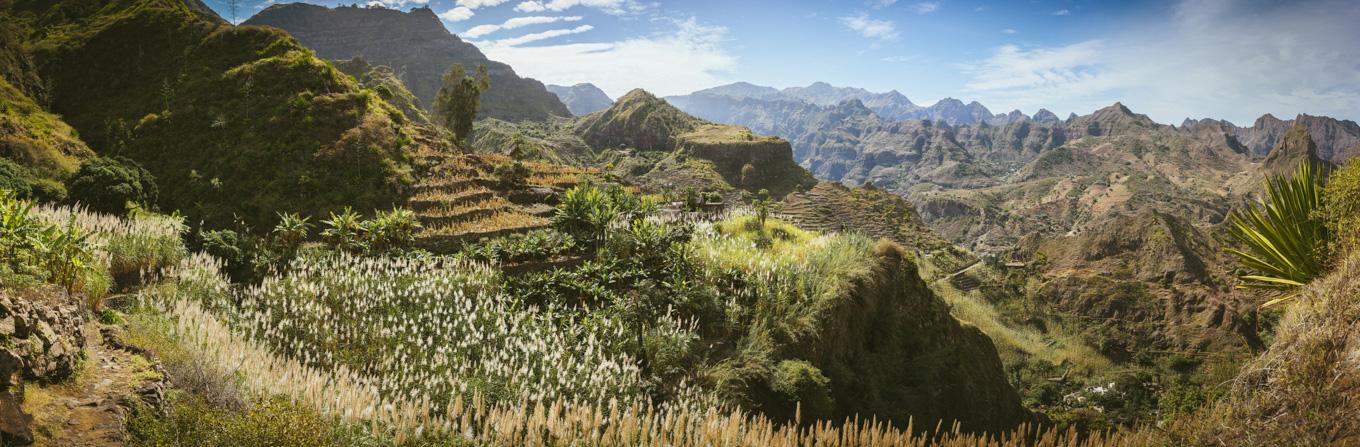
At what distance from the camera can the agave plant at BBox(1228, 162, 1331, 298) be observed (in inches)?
233

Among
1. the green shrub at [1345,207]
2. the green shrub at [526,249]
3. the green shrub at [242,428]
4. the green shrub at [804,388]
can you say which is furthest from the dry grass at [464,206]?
the green shrub at [1345,207]

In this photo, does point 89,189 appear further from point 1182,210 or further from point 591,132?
point 1182,210

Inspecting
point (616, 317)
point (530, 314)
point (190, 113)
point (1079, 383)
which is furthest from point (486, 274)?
point (1079, 383)

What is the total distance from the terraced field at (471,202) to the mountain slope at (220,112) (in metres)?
1.19

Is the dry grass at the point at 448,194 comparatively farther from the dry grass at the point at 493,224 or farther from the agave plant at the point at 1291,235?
the agave plant at the point at 1291,235

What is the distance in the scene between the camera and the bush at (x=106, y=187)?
43.6 ft

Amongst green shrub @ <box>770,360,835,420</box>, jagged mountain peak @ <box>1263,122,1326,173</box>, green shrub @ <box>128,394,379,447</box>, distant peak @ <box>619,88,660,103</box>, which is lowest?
green shrub @ <box>770,360,835,420</box>

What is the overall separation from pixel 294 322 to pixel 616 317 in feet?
13.7

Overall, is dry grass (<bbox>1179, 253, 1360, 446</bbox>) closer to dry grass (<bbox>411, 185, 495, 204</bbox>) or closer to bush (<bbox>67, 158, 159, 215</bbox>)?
dry grass (<bbox>411, 185, 495, 204</bbox>)

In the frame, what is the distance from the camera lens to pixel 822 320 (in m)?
9.23

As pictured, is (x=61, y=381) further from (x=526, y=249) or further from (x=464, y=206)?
(x=464, y=206)

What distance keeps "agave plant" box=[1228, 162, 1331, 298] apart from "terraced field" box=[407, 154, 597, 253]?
1419 cm

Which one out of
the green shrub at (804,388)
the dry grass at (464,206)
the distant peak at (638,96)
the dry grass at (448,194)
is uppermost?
the distant peak at (638,96)

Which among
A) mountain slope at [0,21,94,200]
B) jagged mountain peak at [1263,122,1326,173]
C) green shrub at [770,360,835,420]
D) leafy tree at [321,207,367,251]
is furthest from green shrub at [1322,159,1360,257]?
jagged mountain peak at [1263,122,1326,173]
